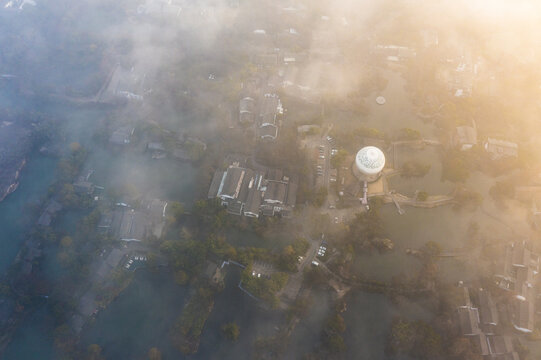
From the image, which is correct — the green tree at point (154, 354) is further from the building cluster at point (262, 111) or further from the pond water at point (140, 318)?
the building cluster at point (262, 111)

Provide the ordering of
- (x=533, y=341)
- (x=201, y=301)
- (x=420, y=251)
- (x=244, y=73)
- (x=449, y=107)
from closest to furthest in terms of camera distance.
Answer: (x=533, y=341)
(x=201, y=301)
(x=420, y=251)
(x=449, y=107)
(x=244, y=73)

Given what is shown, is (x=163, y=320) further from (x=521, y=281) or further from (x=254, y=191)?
(x=521, y=281)

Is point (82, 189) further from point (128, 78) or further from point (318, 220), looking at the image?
point (318, 220)

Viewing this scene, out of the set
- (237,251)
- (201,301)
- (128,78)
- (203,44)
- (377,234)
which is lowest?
(201,301)

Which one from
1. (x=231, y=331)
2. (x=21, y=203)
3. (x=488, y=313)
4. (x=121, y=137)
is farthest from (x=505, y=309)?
(x=21, y=203)

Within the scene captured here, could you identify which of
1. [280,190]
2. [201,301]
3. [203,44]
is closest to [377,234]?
[280,190]

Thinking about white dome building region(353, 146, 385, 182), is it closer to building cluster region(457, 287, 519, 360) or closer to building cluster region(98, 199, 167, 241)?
building cluster region(457, 287, 519, 360)

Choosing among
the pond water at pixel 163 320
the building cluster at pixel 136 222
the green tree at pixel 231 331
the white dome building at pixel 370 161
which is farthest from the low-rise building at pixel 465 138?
the building cluster at pixel 136 222

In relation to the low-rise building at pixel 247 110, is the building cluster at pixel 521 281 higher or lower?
lower
